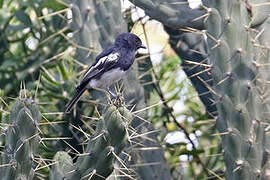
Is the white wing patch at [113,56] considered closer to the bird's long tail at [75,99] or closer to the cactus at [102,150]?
the bird's long tail at [75,99]

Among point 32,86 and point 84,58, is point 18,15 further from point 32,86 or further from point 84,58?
point 84,58

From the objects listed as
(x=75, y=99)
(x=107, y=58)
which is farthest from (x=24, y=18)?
(x=107, y=58)

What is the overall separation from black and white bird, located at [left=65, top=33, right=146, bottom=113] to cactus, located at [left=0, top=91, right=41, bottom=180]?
1422 millimetres

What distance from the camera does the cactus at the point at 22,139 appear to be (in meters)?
3.43

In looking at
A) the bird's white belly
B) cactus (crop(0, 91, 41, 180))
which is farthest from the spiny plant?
the bird's white belly

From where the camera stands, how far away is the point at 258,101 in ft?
12.4

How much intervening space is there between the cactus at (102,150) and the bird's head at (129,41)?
1443mm

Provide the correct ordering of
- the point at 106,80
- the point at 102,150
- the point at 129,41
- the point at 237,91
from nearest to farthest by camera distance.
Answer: the point at 102,150 < the point at 237,91 < the point at 129,41 < the point at 106,80

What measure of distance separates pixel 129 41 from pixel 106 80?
344 mm

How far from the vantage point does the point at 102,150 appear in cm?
337

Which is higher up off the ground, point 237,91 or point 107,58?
point 237,91

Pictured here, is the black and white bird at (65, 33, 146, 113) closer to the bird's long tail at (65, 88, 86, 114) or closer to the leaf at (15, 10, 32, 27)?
the bird's long tail at (65, 88, 86, 114)

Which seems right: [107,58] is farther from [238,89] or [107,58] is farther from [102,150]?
[102,150]

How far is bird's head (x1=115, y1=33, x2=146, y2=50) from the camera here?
480 centimetres
